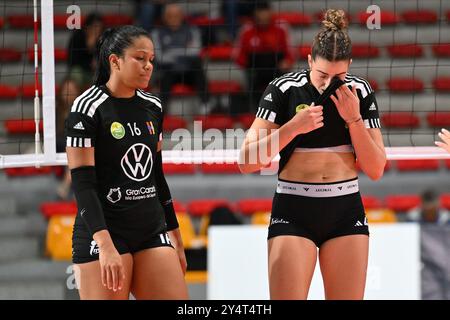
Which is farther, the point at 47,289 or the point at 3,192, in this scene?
the point at 3,192

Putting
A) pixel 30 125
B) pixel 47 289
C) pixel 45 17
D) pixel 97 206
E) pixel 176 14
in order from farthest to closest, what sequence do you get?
1. pixel 176 14
2. pixel 30 125
3. pixel 47 289
4. pixel 45 17
5. pixel 97 206

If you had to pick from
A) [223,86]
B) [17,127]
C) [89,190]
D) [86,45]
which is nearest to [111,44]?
[89,190]

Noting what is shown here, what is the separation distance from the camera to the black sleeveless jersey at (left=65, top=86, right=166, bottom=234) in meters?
4.45

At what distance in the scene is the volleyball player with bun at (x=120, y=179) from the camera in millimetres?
4398

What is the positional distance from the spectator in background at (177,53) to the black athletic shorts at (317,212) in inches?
187

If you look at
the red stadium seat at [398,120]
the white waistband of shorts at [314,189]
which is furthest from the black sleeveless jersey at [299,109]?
the red stadium seat at [398,120]

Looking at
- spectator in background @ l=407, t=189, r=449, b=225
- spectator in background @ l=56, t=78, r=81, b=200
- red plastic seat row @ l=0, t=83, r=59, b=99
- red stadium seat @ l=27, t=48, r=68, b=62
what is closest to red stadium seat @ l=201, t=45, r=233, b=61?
red stadium seat @ l=27, t=48, r=68, b=62

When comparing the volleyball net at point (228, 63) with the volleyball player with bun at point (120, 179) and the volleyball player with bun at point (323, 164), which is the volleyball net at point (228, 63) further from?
the volleyball player with bun at point (120, 179)

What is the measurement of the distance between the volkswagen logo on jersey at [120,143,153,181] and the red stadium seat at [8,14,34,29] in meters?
6.30

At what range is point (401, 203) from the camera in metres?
9.62

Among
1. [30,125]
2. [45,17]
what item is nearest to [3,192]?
[30,125]

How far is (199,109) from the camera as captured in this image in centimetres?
996
